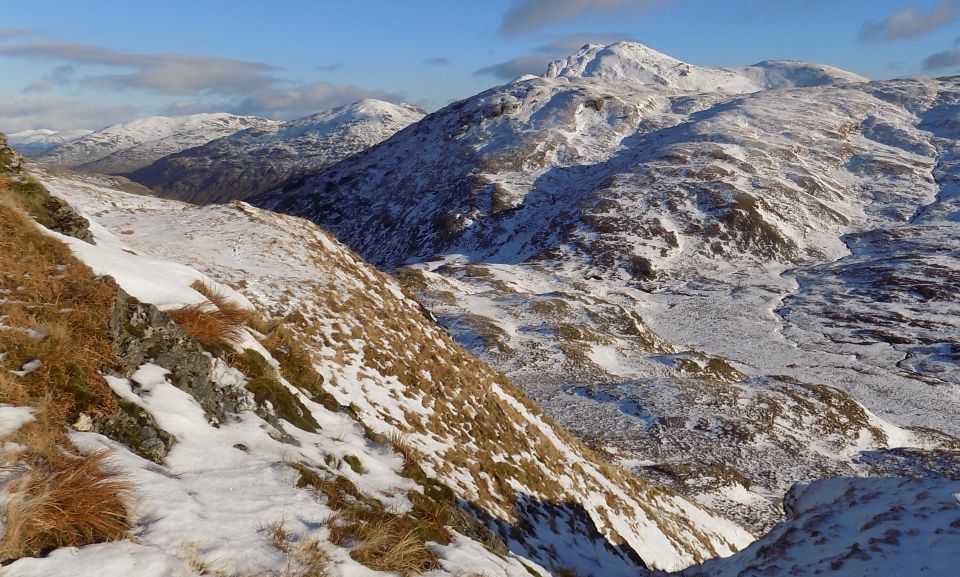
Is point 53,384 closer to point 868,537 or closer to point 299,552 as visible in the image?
point 299,552

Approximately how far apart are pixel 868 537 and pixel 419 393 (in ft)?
35.2

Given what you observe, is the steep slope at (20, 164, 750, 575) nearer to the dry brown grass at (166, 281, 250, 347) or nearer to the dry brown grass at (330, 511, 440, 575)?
the dry brown grass at (166, 281, 250, 347)

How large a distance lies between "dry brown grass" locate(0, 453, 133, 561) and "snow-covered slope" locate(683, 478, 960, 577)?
11.0 m

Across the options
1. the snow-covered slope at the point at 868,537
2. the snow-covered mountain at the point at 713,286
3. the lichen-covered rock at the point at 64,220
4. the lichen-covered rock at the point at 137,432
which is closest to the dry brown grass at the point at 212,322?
the lichen-covered rock at the point at 137,432

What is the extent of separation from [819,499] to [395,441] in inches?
438

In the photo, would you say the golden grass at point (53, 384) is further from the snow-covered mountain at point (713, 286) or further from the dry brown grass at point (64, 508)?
the snow-covered mountain at point (713, 286)

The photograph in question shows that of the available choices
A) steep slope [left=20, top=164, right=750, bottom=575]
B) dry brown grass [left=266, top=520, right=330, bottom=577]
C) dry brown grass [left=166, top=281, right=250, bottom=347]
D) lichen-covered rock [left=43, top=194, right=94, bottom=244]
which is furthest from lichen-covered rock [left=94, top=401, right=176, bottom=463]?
lichen-covered rock [left=43, top=194, right=94, bottom=244]

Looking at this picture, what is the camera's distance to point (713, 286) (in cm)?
11475

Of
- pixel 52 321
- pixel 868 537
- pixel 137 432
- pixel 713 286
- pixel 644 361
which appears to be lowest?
pixel 644 361

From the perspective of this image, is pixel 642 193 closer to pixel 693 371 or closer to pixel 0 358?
pixel 693 371

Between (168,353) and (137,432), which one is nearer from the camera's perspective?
(137,432)

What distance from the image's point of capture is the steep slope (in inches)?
491

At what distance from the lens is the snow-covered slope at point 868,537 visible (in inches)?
368

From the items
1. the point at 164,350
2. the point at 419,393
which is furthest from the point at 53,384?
the point at 419,393
